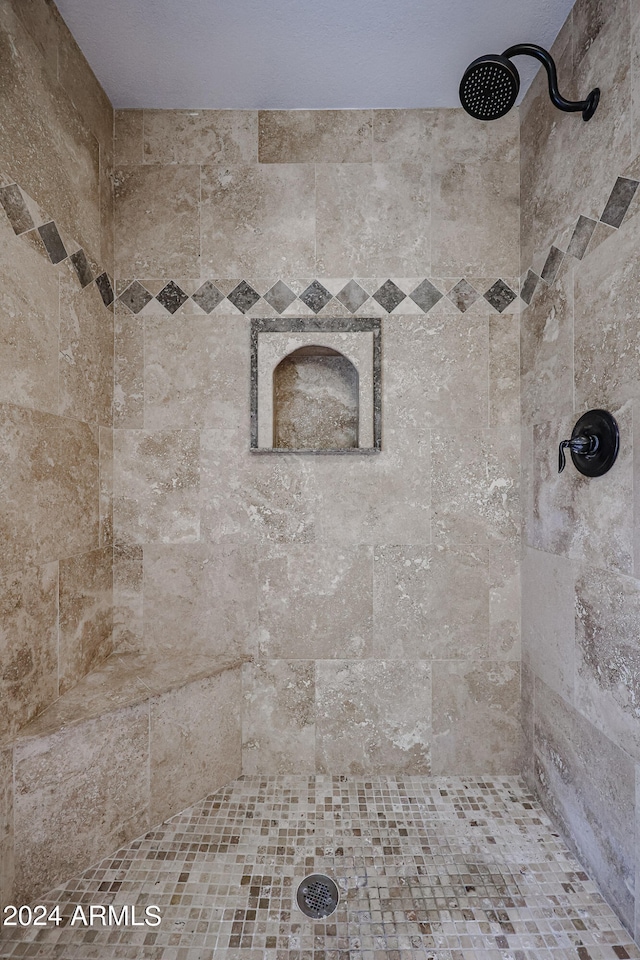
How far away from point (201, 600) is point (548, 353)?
1438mm

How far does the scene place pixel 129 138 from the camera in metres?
1.56

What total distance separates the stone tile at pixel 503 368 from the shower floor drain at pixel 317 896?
1455mm

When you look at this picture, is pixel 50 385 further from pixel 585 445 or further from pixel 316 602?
pixel 585 445

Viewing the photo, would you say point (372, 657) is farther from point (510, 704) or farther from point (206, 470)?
point (206, 470)

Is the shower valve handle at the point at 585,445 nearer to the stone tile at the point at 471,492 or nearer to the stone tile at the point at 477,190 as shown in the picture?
the stone tile at the point at 471,492

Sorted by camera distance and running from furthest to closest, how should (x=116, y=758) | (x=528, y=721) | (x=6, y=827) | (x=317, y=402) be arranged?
(x=317, y=402)
(x=528, y=721)
(x=116, y=758)
(x=6, y=827)

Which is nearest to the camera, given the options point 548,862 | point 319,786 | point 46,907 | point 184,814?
point 46,907

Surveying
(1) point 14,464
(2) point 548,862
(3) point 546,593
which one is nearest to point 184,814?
(2) point 548,862

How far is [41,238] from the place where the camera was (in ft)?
4.00

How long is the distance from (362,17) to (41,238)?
1135 millimetres

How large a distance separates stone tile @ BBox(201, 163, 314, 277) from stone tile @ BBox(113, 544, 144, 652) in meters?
1.07

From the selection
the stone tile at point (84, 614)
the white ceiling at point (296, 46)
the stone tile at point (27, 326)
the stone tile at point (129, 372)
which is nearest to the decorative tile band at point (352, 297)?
the stone tile at point (129, 372)

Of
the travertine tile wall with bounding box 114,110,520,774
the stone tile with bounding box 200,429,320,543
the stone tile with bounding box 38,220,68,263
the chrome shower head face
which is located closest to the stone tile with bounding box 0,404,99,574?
the travertine tile wall with bounding box 114,110,520,774

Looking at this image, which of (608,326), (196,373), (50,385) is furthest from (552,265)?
(50,385)
